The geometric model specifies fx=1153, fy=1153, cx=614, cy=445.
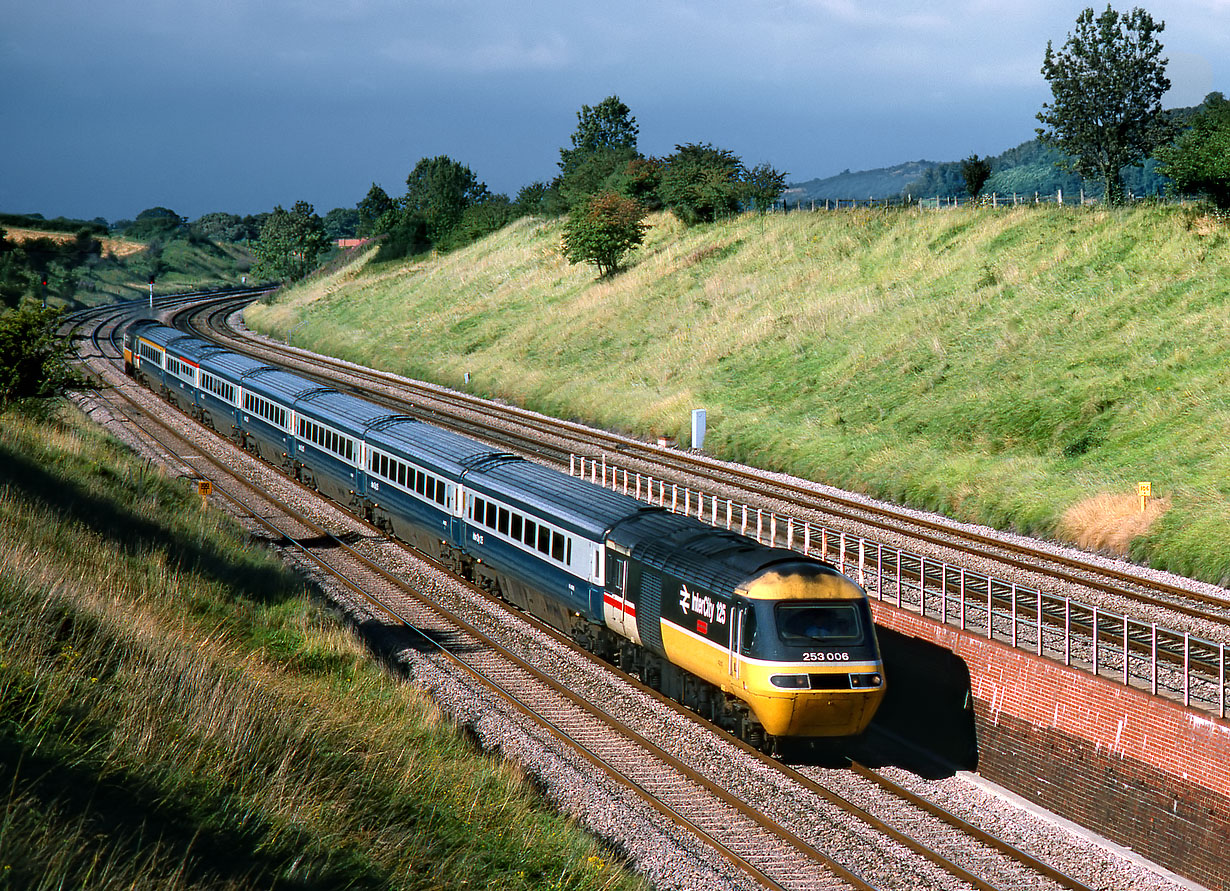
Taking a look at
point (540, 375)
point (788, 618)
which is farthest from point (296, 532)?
point (540, 375)

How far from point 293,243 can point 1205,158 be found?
103 meters

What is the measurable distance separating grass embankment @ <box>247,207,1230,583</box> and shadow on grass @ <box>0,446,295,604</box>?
17.6 m

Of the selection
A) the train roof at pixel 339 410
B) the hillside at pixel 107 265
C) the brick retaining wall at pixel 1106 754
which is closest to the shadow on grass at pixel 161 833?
the brick retaining wall at pixel 1106 754

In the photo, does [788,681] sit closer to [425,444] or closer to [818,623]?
[818,623]

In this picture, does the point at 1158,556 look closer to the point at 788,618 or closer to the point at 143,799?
the point at 788,618

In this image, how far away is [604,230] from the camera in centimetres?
7000

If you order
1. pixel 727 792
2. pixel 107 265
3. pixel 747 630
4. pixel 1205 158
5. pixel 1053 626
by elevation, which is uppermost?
pixel 1205 158

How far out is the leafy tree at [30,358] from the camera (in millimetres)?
33125

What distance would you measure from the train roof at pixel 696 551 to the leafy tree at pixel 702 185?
184ft

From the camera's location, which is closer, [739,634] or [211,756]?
[211,756]

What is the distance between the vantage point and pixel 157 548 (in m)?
21.4

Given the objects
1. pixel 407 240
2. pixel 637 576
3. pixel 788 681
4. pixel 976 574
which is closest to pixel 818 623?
pixel 788 681

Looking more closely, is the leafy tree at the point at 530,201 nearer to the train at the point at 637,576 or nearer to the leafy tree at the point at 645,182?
the leafy tree at the point at 645,182

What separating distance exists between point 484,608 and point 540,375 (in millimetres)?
32297
